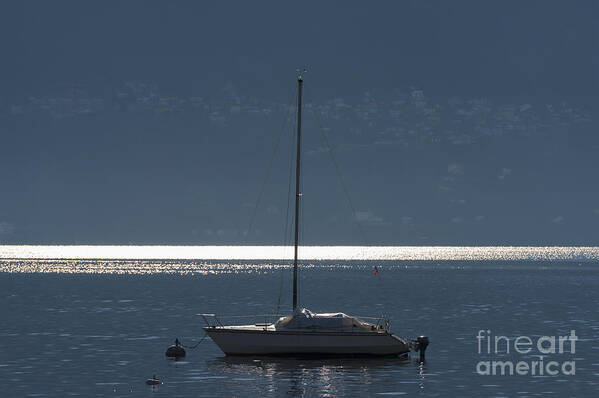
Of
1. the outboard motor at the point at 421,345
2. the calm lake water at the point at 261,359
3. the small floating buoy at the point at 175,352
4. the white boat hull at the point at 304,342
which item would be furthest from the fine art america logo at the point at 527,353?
the small floating buoy at the point at 175,352

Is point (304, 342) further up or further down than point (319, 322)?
further down

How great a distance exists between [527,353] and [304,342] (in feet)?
58.1

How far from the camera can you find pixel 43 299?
149 meters

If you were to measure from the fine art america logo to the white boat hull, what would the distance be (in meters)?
6.45

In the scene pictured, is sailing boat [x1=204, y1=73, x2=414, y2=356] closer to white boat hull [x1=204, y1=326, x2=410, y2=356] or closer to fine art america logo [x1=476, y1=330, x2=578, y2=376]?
white boat hull [x1=204, y1=326, x2=410, y2=356]

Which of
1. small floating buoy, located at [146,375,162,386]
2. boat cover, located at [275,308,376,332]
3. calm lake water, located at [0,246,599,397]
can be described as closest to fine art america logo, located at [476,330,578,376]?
calm lake water, located at [0,246,599,397]

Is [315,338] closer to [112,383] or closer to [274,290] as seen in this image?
[112,383]

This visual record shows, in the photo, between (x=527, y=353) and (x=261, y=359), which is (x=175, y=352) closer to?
(x=261, y=359)

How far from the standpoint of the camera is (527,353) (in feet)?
268

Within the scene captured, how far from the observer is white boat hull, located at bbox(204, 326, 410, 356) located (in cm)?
7350

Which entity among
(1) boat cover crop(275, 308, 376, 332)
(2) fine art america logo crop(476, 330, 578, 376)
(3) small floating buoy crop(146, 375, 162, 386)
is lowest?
(3) small floating buoy crop(146, 375, 162, 386)

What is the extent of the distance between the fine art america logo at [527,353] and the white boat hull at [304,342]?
645cm

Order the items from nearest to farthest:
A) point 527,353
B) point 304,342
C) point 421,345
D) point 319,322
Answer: point 319,322 < point 304,342 < point 421,345 < point 527,353

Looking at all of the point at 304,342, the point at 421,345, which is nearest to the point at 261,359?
the point at 304,342
